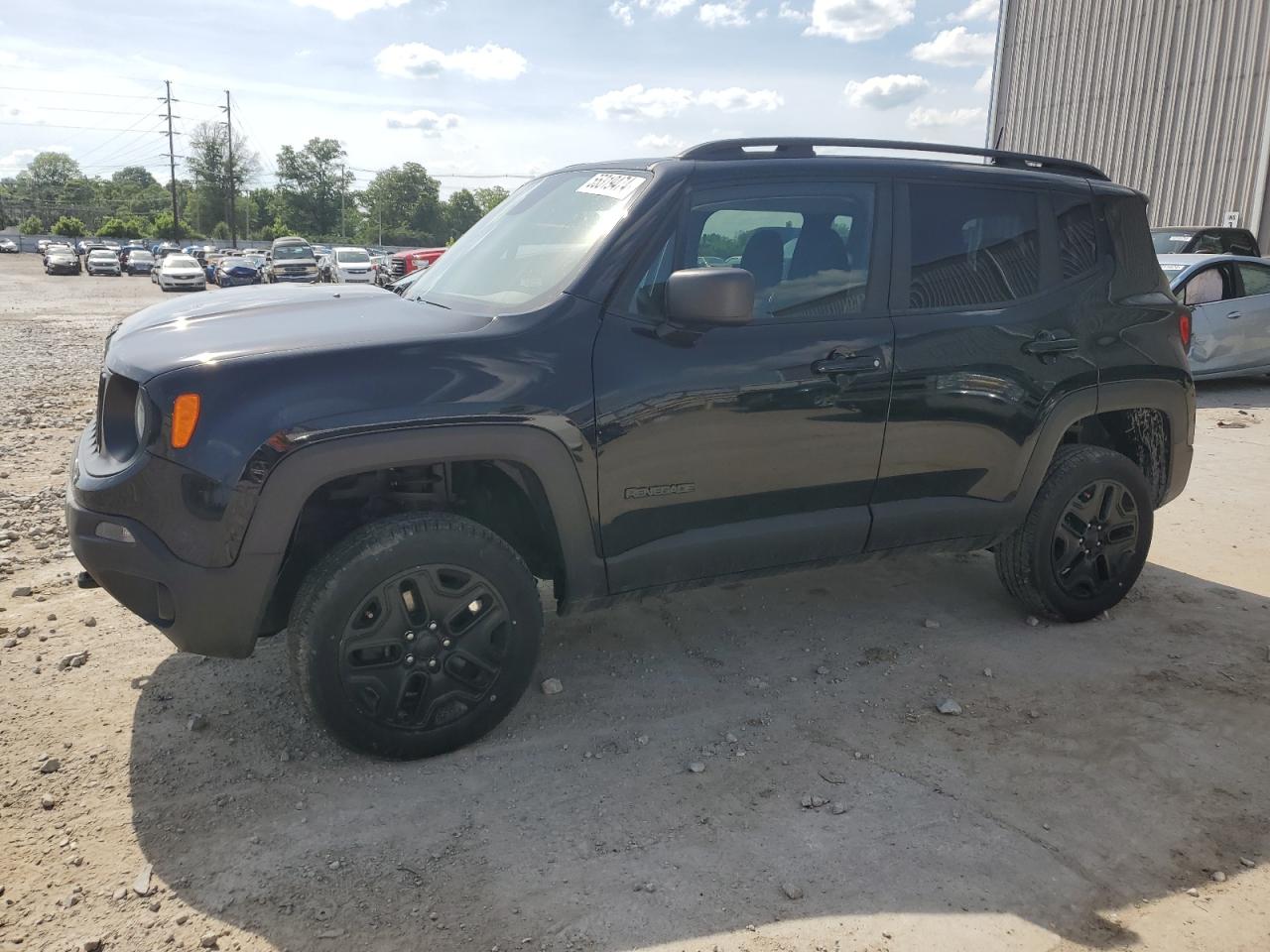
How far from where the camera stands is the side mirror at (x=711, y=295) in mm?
3127

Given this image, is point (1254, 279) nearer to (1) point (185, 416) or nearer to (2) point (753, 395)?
(2) point (753, 395)

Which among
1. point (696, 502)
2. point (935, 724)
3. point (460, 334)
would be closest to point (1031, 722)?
point (935, 724)

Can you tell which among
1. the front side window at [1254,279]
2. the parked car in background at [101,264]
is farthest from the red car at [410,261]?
the parked car in background at [101,264]

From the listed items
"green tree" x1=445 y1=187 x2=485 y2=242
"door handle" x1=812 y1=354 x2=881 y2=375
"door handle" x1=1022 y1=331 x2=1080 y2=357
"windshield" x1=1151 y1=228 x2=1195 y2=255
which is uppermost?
"green tree" x1=445 y1=187 x2=485 y2=242

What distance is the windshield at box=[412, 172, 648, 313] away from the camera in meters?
3.41

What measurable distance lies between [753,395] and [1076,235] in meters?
1.87

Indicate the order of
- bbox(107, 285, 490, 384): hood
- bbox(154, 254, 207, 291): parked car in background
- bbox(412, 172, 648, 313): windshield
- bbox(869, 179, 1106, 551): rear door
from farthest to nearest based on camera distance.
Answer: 1. bbox(154, 254, 207, 291): parked car in background
2. bbox(869, 179, 1106, 551): rear door
3. bbox(412, 172, 648, 313): windshield
4. bbox(107, 285, 490, 384): hood

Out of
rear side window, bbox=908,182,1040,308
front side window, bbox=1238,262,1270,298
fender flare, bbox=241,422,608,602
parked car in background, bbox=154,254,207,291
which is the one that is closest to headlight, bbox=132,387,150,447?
fender flare, bbox=241,422,608,602

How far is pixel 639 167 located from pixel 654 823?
224 centimetres

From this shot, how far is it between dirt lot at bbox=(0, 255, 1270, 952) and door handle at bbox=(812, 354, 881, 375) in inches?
48.6

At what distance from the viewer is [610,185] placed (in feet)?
11.9

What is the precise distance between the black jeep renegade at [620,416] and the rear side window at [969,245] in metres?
0.01

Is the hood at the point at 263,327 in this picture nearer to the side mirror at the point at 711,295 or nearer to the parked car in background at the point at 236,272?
the side mirror at the point at 711,295

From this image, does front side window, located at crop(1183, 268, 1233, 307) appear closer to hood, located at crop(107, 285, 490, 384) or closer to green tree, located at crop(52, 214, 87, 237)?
hood, located at crop(107, 285, 490, 384)
